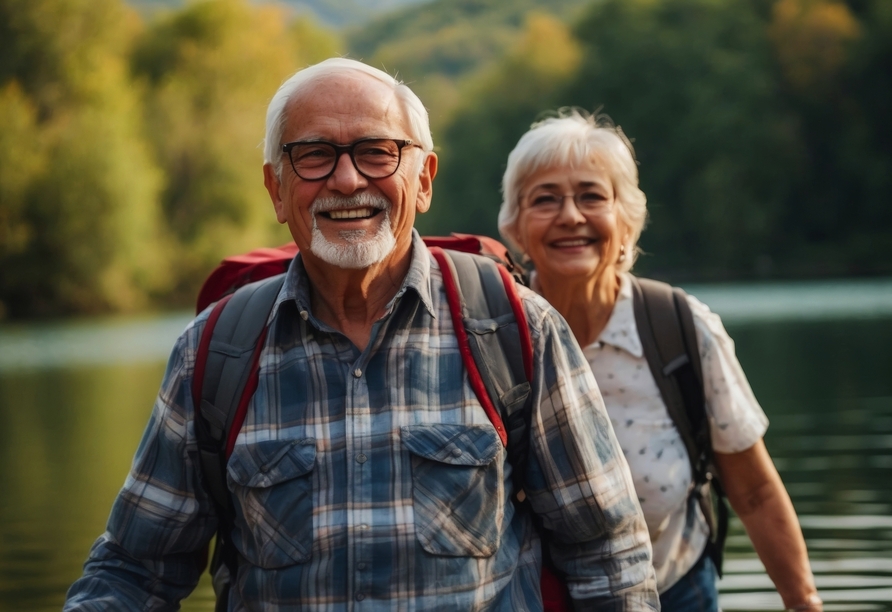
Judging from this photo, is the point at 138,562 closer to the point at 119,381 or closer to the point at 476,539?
the point at 476,539

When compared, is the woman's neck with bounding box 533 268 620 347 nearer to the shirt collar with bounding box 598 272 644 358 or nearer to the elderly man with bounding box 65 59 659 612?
the shirt collar with bounding box 598 272 644 358

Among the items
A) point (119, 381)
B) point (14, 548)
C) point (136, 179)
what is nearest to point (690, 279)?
point (136, 179)

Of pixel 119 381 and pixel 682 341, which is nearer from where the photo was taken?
pixel 682 341

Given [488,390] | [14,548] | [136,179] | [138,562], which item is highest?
[136,179]

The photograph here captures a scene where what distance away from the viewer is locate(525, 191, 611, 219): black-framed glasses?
3615mm

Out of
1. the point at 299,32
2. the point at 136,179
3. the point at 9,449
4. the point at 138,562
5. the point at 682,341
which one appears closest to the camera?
the point at 138,562

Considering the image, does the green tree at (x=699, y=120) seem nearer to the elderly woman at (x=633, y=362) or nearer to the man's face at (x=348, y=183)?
the elderly woman at (x=633, y=362)

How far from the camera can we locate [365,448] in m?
2.36

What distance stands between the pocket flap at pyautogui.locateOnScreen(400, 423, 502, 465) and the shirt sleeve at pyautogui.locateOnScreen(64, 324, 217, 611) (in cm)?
43

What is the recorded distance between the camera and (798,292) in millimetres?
39812

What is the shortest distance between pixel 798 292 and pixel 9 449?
29783mm

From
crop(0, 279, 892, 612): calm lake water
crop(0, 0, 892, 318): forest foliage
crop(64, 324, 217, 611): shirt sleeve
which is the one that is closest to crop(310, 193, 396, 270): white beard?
crop(64, 324, 217, 611): shirt sleeve

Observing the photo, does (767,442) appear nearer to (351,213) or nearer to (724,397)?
(724,397)

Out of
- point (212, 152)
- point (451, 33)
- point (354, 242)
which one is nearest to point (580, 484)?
point (354, 242)
